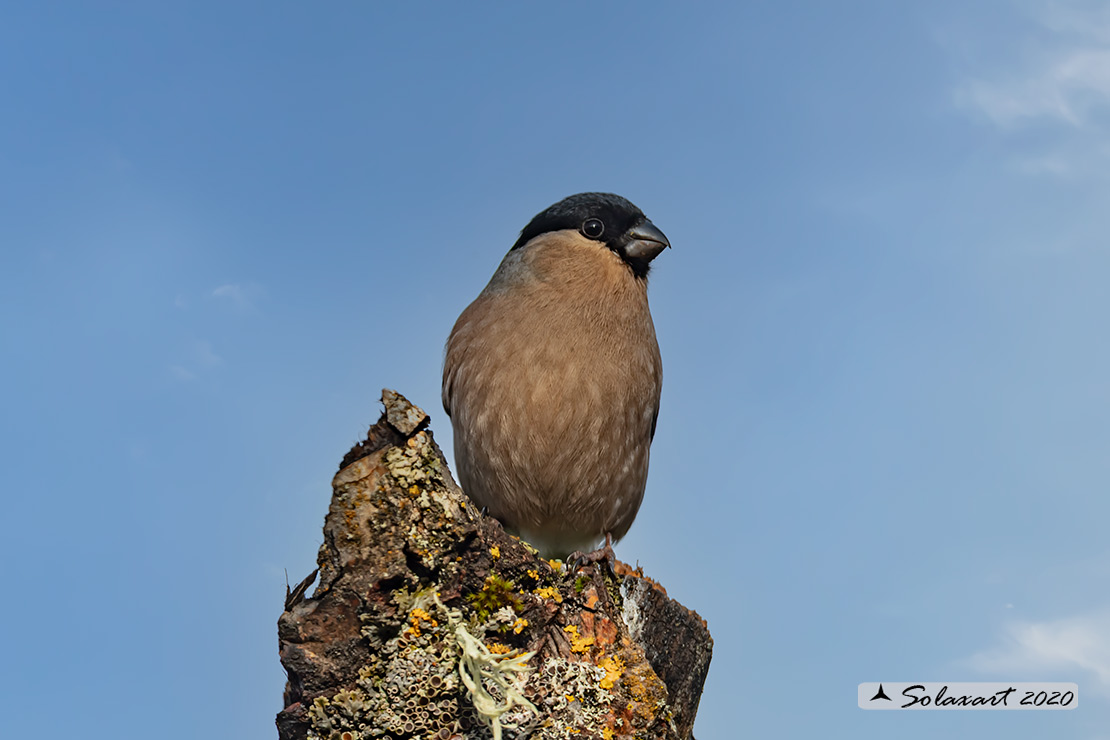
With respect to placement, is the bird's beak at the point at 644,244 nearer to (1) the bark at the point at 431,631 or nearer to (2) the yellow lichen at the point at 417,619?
(1) the bark at the point at 431,631

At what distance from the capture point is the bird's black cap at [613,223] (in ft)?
20.6

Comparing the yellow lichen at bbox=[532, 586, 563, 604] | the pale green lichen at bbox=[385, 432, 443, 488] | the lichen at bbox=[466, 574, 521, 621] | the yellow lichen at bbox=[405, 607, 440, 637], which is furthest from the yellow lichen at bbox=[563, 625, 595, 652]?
the pale green lichen at bbox=[385, 432, 443, 488]

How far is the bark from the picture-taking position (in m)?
3.58

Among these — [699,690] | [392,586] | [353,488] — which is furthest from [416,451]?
[699,690]

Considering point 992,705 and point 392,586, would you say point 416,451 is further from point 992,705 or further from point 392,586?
point 992,705

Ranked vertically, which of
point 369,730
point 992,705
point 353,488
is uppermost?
point 992,705

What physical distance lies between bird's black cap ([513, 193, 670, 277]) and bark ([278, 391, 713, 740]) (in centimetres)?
269

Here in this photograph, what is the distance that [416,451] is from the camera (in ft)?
12.7

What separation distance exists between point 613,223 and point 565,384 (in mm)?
1307

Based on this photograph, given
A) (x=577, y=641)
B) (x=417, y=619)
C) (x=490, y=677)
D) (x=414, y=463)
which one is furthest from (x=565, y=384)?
(x=490, y=677)

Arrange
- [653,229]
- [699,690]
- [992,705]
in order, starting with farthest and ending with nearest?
[653,229] < [992,705] < [699,690]

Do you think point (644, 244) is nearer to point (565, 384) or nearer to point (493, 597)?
point (565, 384)

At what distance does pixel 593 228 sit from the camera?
6.29 metres

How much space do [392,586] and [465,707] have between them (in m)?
0.53
